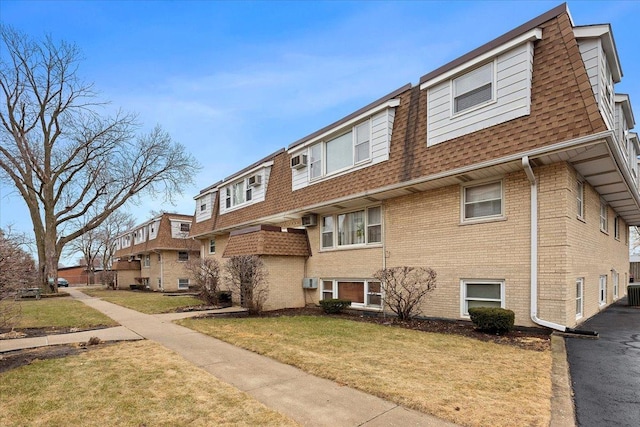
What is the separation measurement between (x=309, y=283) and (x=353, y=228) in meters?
2.96

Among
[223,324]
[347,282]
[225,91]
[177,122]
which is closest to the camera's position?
[223,324]

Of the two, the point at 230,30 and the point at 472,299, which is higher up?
the point at 230,30

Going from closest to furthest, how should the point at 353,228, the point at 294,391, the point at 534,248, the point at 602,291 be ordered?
the point at 294,391 → the point at 534,248 → the point at 602,291 → the point at 353,228

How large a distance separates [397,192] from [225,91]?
11.2 metres

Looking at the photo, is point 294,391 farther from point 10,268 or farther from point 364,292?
point 364,292

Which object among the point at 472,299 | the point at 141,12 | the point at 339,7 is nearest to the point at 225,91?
the point at 141,12

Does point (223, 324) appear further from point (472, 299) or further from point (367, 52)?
point (367, 52)

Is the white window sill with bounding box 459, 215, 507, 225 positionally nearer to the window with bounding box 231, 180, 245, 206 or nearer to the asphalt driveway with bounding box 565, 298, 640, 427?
the asphalt driveway with bounding box 565, 298, 640, 427

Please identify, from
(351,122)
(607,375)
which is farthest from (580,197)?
(351,122)

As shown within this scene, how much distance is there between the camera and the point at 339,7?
1292cm

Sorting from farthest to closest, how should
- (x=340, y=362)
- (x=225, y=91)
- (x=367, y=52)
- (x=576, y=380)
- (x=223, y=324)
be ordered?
(x=225, y=91)
(x=367, y=52)
(x=223, y=324)
(x=340, y=362)
(x=576, y=380)

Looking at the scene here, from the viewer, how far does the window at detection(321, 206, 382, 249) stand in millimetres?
11688

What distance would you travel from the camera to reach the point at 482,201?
351 inches

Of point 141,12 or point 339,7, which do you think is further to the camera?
point 339,7
